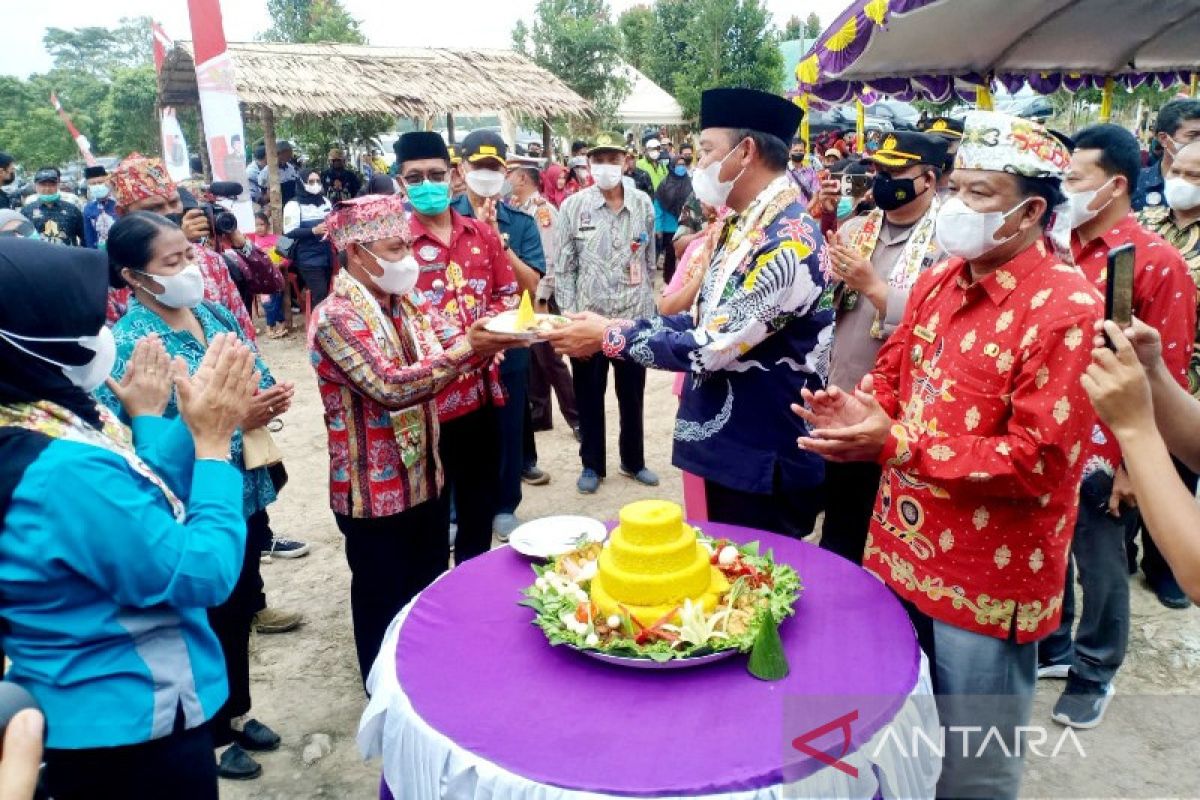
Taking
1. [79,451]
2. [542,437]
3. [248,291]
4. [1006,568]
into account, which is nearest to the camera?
[79,451]

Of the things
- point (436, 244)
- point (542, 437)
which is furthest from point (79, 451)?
point (542, 437)

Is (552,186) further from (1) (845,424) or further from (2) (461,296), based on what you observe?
(1) (845,424)

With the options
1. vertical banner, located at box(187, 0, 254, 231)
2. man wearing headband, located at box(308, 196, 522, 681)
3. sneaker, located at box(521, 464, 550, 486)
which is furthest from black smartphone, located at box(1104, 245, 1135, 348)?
vertical banner, located at box(187, 0, 254, 231)

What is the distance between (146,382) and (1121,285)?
244cm

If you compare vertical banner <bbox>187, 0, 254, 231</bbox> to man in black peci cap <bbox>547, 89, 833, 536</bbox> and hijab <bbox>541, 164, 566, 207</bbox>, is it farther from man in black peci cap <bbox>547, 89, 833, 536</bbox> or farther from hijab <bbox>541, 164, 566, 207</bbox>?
man in black peci cap <bbox>547, 89, 833, 536</bbox>

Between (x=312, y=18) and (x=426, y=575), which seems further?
(x=312, y=18)

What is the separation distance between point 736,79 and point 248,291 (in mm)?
27897

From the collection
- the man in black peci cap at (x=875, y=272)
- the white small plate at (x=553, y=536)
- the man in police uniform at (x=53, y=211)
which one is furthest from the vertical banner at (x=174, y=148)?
the white small plate at (x=553, y=536)

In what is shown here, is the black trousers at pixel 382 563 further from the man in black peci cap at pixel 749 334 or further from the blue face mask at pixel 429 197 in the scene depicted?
the blue face mask at pixel 429 197

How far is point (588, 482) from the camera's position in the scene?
5.92m

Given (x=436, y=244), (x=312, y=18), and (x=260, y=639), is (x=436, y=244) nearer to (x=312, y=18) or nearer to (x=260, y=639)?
(x=260, y=639)

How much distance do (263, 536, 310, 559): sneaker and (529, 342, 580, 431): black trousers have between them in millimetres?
2163

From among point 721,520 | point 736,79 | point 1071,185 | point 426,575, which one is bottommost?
point 426,575

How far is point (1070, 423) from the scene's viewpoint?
2000 mm
